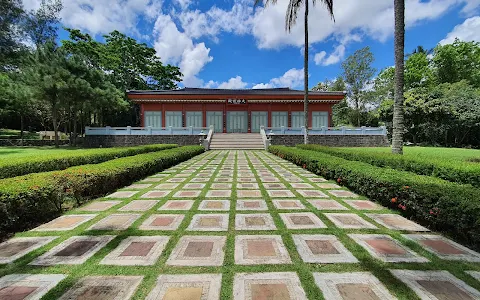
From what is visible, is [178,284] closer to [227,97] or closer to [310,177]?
[310,177]

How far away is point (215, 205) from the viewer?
4141mm

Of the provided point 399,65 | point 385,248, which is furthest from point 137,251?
point 399,65

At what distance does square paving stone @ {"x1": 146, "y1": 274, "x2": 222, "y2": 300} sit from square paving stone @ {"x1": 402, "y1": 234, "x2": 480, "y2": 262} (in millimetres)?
2270

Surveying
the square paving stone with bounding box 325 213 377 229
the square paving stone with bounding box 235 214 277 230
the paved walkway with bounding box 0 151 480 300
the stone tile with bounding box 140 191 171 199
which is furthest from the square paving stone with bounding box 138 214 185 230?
the square paving stone with bounding box 325 213 377 229

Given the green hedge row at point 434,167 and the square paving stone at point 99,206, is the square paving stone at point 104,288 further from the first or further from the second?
the green hedge row at point 434,167

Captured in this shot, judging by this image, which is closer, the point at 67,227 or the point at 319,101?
the point at 67,227

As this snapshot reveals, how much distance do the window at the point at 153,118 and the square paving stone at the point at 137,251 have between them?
21.5m

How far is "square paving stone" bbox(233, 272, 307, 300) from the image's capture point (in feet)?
6.02

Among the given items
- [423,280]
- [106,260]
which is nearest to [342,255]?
[423,280]

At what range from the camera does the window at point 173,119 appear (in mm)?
23062

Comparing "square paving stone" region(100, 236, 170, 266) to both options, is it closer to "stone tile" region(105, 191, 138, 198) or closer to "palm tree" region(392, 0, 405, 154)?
"stone tile" region(105, 191, 138, 198)

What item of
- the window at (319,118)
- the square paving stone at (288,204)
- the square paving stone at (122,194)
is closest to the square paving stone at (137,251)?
the square paving stone at (288,204)

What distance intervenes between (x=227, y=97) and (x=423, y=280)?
21.7m

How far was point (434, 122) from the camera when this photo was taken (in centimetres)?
1992
